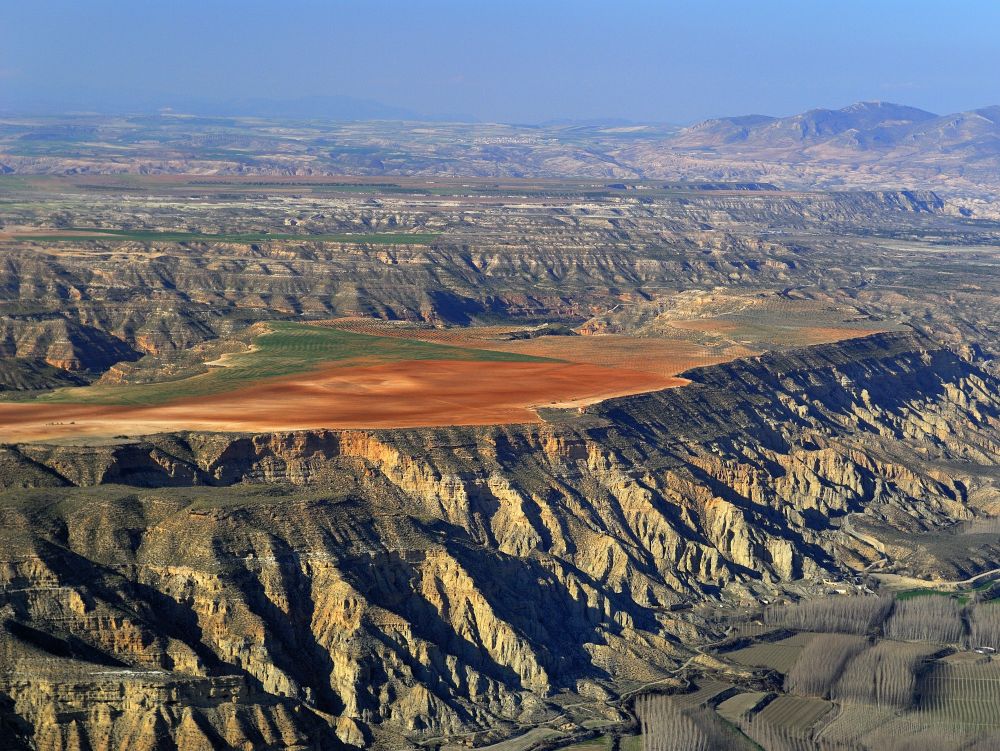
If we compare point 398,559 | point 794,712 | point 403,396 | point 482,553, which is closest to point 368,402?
point 403,396

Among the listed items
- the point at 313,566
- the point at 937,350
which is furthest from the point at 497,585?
the point at 937,350

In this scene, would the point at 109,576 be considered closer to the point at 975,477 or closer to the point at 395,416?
the point at 395,416

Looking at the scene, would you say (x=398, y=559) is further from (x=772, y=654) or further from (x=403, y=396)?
(x=403, y=396)

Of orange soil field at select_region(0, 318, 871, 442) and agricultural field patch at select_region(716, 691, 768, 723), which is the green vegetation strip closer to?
orange soil field at select_region(0, 318, 871, 442)

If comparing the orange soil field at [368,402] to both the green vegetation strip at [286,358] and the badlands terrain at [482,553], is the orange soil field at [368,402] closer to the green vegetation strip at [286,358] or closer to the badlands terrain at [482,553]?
the badlands terrain at [482,553]

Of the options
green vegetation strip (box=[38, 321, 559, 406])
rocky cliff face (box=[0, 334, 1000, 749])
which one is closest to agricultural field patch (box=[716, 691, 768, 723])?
rocky cliff face (box=[0, 334, 1000, 749])

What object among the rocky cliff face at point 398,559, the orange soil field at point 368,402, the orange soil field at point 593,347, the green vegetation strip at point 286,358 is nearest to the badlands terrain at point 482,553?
the rocky cliff face at point 398,559

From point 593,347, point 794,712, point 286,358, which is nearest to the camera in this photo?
point 794,712
